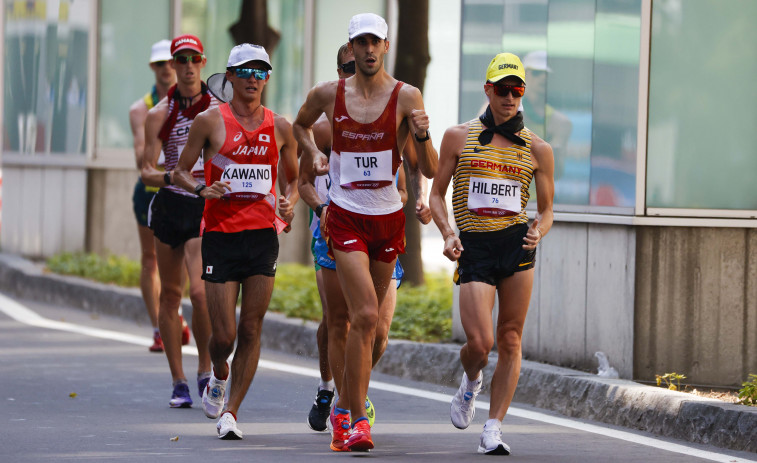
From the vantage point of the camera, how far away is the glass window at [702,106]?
32.8ft

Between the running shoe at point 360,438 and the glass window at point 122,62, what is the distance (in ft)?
37.9

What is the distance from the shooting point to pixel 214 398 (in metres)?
8.32

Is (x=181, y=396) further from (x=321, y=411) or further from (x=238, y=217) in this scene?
(x=238, y=217)

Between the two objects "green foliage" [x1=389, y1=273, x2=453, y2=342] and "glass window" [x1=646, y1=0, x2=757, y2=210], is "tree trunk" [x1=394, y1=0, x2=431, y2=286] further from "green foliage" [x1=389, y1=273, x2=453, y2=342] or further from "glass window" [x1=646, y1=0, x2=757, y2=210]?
"glass window" [x1=646, y1=0, x2=757, y2=210]

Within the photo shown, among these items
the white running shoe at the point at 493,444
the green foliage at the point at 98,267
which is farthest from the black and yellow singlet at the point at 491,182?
the green foliage at the point at 98,267

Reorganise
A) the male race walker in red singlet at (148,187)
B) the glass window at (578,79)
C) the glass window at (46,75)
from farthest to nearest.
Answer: the glass window at (46,75)
the male race walker in red singlet at (148,187)
the glass window at (578,79)

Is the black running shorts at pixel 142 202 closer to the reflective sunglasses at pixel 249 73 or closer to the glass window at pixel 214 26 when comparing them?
the reflective sunglasses at pixel 249 73

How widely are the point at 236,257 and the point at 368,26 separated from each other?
153 cm

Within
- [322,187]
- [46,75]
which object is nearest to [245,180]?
[322,187]

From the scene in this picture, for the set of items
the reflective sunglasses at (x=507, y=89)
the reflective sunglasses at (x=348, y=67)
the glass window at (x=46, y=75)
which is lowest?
the reflective sunglasses at (x=507, y=89)

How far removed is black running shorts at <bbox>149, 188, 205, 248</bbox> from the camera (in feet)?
30.7

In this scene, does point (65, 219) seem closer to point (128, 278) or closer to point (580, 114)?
point (128, 278)

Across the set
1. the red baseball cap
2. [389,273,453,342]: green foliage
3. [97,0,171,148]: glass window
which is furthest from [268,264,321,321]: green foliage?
the red baseball cap

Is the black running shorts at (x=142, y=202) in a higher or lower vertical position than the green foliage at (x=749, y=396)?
higher
